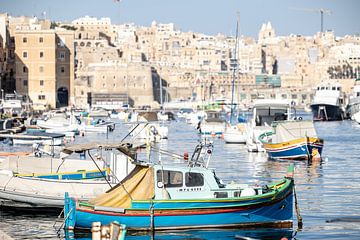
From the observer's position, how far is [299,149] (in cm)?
3512

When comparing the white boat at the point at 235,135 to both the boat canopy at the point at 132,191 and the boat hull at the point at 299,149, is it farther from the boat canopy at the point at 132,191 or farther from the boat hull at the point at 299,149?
the boat canopy at the point at 132,191

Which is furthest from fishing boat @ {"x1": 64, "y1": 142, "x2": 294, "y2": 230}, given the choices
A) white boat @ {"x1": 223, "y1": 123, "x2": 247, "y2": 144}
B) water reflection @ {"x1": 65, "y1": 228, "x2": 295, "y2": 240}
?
white boat @ {"x1": 223, "y1": 123, "x2": 247, "y2": 144}

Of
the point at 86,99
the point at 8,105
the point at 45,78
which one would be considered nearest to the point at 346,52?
the point at 86,99

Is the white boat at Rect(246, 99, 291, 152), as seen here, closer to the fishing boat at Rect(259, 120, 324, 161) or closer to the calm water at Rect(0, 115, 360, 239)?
the calm water at Rect(0, 115, 360, 239)

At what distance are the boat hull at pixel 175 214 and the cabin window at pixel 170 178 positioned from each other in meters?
0.46

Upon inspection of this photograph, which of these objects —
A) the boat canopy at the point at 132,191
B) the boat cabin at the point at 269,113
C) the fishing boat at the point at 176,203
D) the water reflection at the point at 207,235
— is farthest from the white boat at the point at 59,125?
the water reflection at the point at 207,235

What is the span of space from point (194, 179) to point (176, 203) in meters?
0.68

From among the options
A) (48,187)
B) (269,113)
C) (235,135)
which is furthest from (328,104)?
(48,187)

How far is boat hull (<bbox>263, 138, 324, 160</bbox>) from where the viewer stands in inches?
1379

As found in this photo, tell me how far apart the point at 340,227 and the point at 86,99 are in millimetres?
109855

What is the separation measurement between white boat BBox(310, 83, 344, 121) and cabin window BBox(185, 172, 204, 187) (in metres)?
67.5

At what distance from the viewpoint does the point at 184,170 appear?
59.0 feet

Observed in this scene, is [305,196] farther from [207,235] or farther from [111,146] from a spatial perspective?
[111,146]

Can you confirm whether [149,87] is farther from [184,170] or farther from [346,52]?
[184,170]
